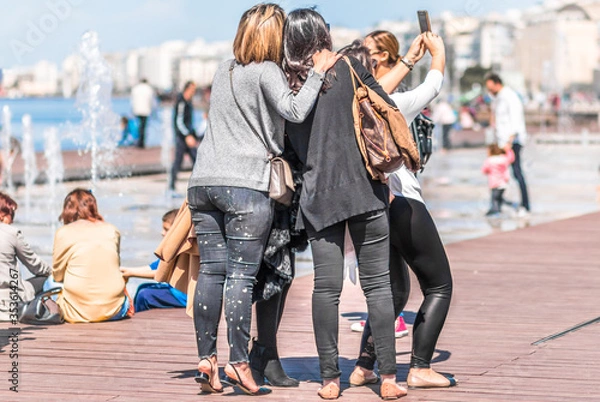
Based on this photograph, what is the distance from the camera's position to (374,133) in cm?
531

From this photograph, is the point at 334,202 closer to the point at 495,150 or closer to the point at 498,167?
the point at 498,167

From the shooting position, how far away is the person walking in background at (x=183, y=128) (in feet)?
59.4

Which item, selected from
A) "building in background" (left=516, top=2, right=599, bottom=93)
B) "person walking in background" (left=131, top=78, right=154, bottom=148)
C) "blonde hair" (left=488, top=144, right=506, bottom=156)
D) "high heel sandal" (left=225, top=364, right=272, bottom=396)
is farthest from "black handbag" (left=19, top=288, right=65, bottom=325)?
"building in background" (left=516, top=2, right=599, bottom=93)

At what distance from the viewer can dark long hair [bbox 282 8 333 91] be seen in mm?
5305

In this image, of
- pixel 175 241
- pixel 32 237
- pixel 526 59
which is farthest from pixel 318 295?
pixel 526 59

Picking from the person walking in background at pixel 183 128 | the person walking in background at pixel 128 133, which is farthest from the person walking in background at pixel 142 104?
the person walking in background at pixel 183 128

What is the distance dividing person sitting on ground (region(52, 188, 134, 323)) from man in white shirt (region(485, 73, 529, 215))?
7.73 meters

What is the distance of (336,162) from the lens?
5336 millimetres

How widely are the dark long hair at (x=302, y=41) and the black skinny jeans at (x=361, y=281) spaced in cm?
67

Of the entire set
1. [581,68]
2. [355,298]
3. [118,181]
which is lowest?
[581,68]

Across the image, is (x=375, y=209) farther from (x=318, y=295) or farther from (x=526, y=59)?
(x=526, y=59)

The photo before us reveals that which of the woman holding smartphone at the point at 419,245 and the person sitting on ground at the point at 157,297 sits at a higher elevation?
the woman holding smartphone at the point at 419,245

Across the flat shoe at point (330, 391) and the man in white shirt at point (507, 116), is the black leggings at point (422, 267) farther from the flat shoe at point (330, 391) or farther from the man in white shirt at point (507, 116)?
the man in white shirt at point (507, 116)

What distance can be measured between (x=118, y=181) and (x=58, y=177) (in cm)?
106
